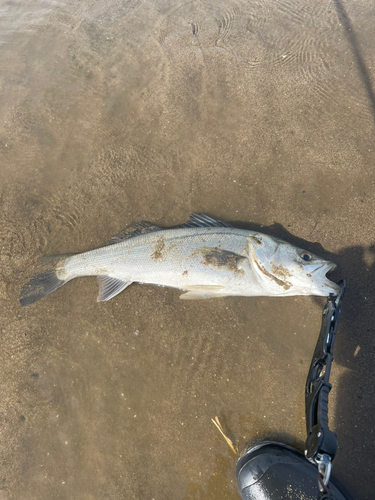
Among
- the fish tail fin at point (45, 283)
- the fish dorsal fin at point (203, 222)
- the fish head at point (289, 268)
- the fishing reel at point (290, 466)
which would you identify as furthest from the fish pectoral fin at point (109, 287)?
the fishing reel at point (290, 466)

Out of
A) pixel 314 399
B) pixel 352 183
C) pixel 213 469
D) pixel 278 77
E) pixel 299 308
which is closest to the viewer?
pixel 314 399

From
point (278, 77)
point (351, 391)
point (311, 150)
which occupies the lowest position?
point (351, 391)

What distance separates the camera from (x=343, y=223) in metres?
3.54

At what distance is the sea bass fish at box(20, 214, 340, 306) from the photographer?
3.18 meters

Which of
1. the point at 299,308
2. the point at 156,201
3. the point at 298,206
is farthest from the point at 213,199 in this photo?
the point at 299,308

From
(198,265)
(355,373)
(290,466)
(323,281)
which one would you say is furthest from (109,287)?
(355,373)

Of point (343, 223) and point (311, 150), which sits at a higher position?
point (311, 150)

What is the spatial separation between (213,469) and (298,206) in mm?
3560

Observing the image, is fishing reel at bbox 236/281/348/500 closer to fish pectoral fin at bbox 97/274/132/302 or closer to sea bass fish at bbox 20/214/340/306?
sea bass fish at bbox 20/214/340/306

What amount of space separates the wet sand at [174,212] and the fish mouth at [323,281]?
0.43 meters

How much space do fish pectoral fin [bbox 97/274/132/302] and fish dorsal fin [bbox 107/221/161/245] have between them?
0.54m

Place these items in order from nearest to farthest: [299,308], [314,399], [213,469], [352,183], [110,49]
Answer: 1. [314,399]
2. [213,469]
3. [299,308]
4. [352,183]
5. [110,49]

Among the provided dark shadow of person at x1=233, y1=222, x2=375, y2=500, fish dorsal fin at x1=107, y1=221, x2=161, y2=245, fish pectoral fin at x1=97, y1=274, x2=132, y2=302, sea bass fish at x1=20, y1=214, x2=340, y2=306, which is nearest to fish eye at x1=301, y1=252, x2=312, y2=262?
sea bass fish at x1=20, y1=214, x2=340, y2=306

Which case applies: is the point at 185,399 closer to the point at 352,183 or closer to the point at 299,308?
the point at 299,308
